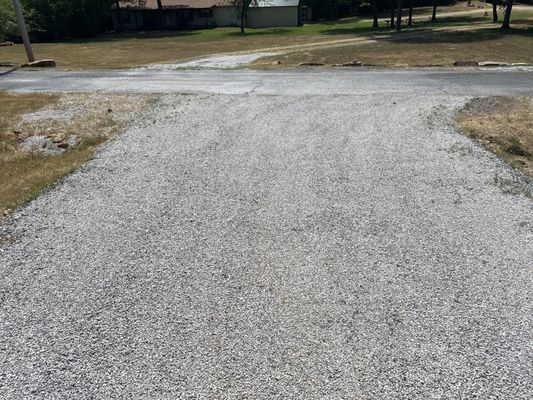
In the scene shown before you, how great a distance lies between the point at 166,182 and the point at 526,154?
7.31 meters

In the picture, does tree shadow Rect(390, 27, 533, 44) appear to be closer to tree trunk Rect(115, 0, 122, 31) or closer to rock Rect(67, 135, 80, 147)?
rock Rect(67, 135, 80, 147)

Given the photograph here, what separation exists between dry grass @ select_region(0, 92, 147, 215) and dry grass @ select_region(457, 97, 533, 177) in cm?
880

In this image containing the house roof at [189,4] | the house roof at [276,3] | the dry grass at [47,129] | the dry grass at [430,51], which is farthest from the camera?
the house roof at [189,4]

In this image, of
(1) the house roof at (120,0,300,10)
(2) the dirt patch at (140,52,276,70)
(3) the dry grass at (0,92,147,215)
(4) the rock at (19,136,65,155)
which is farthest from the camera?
(1) the house roof at (120,0,300,10)

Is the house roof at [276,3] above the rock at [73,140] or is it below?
above

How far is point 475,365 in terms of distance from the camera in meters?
4.20

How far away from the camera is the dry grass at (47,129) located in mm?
8711

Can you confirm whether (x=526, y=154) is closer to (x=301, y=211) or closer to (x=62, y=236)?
(x=301, y=211)

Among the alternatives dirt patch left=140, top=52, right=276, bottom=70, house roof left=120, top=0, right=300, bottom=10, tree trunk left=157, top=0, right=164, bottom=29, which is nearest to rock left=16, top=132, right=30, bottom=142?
dirt patch left=140, top=52, right=276, bottom=70

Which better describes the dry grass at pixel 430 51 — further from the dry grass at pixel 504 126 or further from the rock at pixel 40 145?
the rock at pixel 40 145

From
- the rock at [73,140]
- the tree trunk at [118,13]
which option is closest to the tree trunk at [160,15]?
the tree trunk at [118,13]

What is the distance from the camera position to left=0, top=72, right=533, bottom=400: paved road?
4156 millimetres

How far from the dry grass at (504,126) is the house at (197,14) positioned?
51.6 meters

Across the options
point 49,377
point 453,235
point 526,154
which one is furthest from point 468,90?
point 49,377
